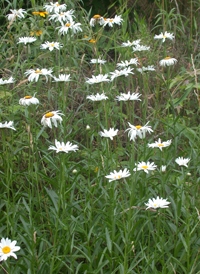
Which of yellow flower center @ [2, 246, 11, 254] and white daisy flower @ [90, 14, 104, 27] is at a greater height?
white daisy flower @ [90, 14, 104, 27]

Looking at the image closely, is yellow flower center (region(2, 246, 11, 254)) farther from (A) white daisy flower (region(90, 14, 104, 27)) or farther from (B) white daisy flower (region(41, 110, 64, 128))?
(A) white daisy flower (region(90, 14, 104, 27))

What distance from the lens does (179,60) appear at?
11.5ft

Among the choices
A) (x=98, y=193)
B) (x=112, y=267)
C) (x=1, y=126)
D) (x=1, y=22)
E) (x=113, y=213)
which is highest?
(x=1, y=22)

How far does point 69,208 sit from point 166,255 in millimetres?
574

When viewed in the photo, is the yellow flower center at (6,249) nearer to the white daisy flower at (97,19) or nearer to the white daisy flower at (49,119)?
the white daisy flower at (49,119)

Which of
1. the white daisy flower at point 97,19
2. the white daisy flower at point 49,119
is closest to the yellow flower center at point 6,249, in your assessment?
the white daisy flower at point 49,119

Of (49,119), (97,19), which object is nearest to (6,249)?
(49,119)

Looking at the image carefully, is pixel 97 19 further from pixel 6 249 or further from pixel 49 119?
pixel 6 249

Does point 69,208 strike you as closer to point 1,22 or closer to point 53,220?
point 53,220

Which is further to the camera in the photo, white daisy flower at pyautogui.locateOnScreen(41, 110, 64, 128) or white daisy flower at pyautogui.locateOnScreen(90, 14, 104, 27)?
white daisy flower at pyautogui.locateOnScreen(90, 14, 104, 27)

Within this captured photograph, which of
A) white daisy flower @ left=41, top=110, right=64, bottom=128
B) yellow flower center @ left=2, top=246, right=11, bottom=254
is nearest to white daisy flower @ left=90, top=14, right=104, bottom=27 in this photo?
white daisy flower @ left=41, top=110, right=64, bottom=128

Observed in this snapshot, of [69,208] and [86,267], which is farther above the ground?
[69,208]

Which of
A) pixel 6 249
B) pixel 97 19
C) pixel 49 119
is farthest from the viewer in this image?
pixel 97 19

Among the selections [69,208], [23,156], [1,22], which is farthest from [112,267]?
[1,22]
